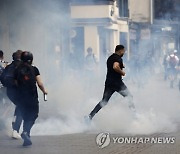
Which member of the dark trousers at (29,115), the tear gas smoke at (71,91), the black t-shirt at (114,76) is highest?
the black t-shirt at (114,76)

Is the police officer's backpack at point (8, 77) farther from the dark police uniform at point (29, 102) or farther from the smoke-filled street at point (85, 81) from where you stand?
the dark police uniform at point (29, 102)

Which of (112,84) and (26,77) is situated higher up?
(26,77)

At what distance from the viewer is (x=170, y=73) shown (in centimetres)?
2339

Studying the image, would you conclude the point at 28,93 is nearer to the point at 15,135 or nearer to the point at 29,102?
the point at 29,102

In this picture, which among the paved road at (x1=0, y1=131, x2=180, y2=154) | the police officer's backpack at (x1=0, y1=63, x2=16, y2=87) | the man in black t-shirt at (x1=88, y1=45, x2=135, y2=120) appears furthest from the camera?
the man in black t-shirt at (x1=88, y1=45, x2=135, y2=120)

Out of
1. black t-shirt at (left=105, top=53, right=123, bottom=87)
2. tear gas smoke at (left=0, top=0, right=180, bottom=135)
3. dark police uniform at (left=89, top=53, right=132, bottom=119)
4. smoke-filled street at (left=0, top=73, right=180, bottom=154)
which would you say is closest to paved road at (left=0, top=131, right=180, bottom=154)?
smoke-filled street at (left=0, top=73, right=180, bottom=154)

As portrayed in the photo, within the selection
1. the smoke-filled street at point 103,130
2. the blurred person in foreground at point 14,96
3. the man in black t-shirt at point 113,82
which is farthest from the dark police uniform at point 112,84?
the blurred person in foreground at point 14,96

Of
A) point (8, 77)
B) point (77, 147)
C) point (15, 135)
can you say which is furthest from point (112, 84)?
point (77, 147)

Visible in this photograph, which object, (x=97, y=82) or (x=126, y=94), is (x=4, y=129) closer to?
(x=126, y=94)

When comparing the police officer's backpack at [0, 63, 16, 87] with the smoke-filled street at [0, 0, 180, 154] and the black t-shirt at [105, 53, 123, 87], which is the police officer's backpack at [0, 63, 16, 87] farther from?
the black t-shirt at [105, 53, 123, 87]

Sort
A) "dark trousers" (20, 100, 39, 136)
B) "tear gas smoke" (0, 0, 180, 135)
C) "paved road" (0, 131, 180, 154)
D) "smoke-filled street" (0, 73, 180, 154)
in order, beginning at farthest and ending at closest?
"tear gas smoke" (0, 0, 180, 135), "dark trousers" (20, 100, 39, 136), "smoke-filled street" (0, 73, 180, 154), "paved road" (0, 131, 180, 154)

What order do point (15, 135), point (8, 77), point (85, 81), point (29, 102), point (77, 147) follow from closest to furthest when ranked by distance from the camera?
point (77, 147), point (29, 102), point (15, 135), point (8, 77), point (85, 81)

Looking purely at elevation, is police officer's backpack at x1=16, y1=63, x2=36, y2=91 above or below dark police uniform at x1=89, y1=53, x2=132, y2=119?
above

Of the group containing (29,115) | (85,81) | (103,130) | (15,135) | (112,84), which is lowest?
A: (85,81)
